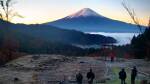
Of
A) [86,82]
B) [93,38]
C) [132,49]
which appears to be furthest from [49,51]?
[93,38]

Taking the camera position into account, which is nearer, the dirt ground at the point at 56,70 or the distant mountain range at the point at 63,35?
the dirt ground at the point at 56,70

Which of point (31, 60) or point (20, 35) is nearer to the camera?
point (31, 60)

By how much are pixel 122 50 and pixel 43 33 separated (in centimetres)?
5965

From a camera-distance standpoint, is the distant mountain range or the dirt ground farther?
the distant mountain range

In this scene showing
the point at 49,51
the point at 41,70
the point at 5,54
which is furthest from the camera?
the point at 49,51

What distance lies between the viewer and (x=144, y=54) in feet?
199

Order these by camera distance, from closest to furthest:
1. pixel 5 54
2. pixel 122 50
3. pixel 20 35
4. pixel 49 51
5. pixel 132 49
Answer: pixel 5 54 < pixel 132 49 < pixel 122 50 < pixel 49 51 < pixel 20 35

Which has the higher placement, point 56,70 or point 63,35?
point 63,35

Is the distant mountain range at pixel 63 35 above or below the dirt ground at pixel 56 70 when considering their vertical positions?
above

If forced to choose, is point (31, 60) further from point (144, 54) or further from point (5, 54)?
point (144, 54)

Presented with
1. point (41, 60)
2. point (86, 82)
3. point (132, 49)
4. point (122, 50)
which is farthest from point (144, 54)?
point (86, 82)

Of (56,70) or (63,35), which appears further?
(63,35)

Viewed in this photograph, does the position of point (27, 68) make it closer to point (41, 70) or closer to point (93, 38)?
point (41, 70)

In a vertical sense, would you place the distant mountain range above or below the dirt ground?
above
